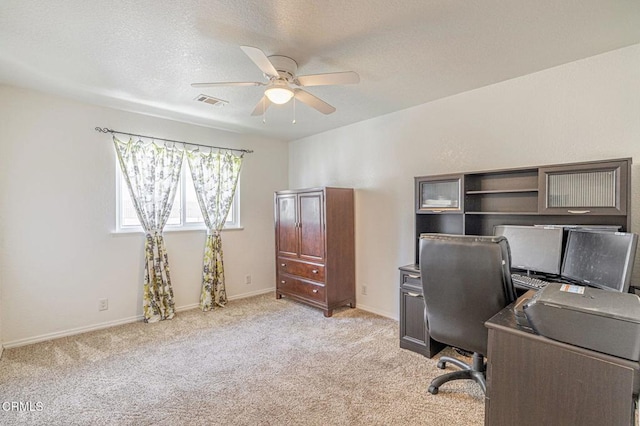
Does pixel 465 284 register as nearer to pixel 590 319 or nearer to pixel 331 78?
pixel 590 319

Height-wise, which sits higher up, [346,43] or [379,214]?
[346,43]

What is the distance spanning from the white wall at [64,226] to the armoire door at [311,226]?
1590 mm

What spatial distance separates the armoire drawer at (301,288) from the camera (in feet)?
12.7

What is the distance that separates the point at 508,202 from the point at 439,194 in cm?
60

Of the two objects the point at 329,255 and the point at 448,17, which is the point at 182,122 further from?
the point at 448,17

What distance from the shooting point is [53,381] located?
2.35 meters

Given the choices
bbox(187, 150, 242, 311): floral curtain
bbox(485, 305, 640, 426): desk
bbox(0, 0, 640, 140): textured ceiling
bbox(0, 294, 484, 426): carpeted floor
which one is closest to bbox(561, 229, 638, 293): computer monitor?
bbox(485, 305, 640, 426): desk

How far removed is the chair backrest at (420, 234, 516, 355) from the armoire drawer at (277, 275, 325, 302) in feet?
6.41

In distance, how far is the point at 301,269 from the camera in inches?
163

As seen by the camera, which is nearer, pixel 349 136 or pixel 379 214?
pixel 379 214

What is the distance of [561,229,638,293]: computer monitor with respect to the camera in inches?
71.4

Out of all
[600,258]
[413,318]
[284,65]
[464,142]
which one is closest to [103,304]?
[284,65]

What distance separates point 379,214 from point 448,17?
2.34 m

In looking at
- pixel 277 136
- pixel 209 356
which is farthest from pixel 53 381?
pixel 277 136
